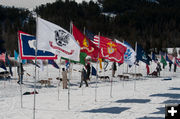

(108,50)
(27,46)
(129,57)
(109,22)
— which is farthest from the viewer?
(109,22)

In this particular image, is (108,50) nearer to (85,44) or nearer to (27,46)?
(85,44)

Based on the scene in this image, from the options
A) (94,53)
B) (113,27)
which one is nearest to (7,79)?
(94,53)

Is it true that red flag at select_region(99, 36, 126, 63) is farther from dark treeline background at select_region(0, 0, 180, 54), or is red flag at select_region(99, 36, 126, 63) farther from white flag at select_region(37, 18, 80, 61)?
dark treeline background at select_region(0, 0, 180, 54)

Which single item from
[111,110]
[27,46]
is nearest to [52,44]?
[27,46]

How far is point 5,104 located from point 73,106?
296cm

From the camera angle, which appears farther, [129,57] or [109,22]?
[109,22]

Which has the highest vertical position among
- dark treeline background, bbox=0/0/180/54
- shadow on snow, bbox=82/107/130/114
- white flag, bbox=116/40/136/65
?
dark treeline background, bbox=0/0/180/54

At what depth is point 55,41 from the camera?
943 cm

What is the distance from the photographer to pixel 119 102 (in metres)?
11.9

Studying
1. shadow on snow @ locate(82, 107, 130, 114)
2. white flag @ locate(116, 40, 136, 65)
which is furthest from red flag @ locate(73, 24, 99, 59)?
white flag @ locate(116, 40, 136, 65)

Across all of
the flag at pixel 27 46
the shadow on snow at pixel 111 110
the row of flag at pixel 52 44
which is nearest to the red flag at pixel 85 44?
the row of flag at pixel 52 44

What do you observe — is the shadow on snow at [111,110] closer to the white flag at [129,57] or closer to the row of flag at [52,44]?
the row of flag at [52,44]

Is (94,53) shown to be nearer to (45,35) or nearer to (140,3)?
(45,35)

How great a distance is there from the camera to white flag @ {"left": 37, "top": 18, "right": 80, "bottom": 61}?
9039 mm
